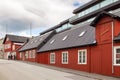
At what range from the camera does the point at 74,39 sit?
29.8 m

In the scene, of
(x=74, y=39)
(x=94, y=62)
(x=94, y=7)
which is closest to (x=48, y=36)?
(x=94, y=7)

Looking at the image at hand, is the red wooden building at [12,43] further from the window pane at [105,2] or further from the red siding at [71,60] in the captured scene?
the window pane at [105,2]

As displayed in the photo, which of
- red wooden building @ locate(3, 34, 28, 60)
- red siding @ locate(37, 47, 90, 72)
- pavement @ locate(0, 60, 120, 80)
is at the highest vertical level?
red wooden building @ locate(3, 34, 28, 60)

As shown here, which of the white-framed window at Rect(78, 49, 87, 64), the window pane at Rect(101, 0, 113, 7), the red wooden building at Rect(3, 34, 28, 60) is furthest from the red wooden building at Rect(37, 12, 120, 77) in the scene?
the red wooden building at Rect(3, 34, 28, 60)

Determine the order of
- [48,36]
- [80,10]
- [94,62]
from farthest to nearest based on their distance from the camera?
[80,10] → [48,36] → [94,62]

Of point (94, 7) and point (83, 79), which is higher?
point (94, 7)

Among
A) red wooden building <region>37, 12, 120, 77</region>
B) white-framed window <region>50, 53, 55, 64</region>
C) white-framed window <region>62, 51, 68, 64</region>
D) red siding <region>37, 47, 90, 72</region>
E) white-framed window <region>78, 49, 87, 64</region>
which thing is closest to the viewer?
red wooden building <region>37, 12, 120, 77</region>

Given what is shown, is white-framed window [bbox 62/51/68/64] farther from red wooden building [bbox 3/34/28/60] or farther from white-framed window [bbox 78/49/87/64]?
red wooden building [bbox 3/34/28/60]

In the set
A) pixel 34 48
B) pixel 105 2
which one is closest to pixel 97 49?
pixel 105 2

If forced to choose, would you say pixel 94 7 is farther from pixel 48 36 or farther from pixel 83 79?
pixel 83 79

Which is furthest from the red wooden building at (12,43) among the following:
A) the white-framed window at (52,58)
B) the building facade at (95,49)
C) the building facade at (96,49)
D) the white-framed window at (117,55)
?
the white-framed window at (117,55)

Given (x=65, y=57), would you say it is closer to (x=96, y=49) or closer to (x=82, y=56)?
(x=82, y=56)

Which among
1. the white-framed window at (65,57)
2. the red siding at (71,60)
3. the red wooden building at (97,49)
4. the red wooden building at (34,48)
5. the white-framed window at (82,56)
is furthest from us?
the red wooden building at (34,48)

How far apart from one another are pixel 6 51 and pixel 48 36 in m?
37.0
